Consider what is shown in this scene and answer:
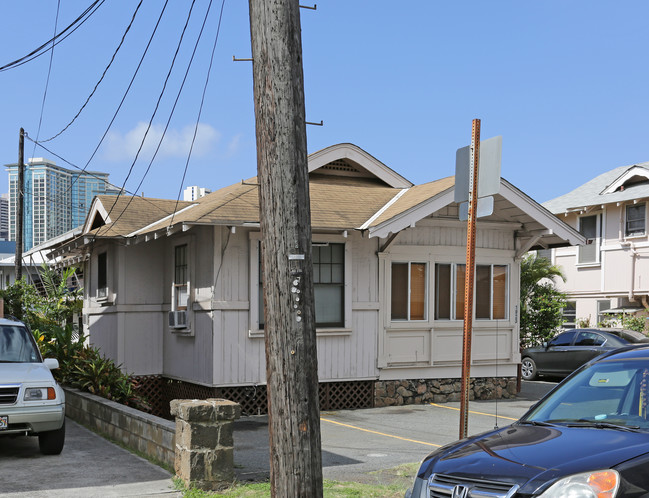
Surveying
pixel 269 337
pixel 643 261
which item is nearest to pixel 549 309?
pixel 643 261

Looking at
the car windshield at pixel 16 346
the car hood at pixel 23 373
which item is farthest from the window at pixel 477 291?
the car hood at pixel 23 373

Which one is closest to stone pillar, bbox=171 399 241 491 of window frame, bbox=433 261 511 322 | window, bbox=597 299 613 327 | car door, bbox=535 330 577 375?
window frame, bbox=433 261 511 322

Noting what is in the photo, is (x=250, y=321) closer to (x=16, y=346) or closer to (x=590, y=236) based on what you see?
(x=16, y=346)

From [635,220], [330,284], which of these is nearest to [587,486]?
[330,284]

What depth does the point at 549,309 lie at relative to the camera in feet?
79.3

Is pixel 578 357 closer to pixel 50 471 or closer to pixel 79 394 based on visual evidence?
pixel 79 394

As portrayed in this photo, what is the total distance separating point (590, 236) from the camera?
99.8ft

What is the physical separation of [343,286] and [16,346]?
618cm

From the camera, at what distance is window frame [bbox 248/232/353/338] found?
1395 centimetres

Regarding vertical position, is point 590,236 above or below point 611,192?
below

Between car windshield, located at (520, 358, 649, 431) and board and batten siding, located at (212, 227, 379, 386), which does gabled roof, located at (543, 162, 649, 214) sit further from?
car windshield, located at (520, 358, 649, 431)

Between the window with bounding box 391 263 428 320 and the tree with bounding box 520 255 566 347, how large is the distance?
9.22 m

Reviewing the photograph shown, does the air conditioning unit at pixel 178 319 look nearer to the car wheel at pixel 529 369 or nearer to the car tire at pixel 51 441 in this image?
the car tire at pixel 51 441

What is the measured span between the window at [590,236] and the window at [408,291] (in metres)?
16.6
